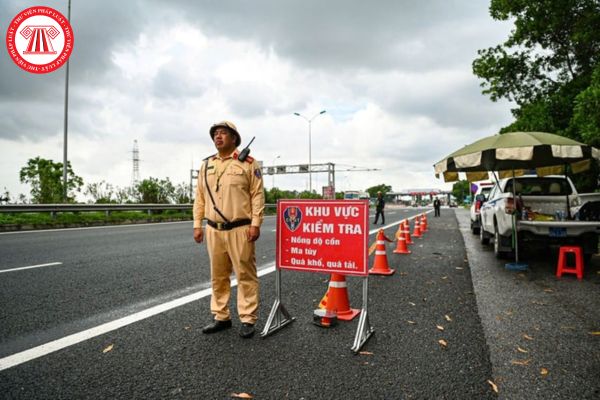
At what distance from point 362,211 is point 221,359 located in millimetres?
1846

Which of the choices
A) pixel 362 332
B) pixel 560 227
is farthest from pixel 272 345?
pixel 560 227

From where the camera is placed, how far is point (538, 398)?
102 inches

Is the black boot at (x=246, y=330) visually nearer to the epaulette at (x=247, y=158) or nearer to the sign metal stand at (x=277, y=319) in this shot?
the sign metal stand at (x=277, y=319)

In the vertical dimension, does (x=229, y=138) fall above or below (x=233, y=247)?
above

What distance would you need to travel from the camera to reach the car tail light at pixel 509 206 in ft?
23.6

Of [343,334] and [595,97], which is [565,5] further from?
[343,334]

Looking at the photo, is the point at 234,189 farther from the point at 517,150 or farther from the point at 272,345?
the point at 517,150

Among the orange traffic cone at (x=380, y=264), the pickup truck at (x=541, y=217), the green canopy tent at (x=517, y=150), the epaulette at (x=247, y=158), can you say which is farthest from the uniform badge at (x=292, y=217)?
the pickup truck at (x=541, y=217)

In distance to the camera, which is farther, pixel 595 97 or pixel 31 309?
pixel 595 97

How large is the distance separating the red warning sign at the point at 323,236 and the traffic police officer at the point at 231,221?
0.41 metres

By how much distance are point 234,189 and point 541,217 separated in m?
6.80

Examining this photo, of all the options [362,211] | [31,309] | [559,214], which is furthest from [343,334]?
[559,214]

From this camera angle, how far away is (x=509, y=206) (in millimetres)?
7250

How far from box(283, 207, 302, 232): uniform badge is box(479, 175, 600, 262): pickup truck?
494 cm
